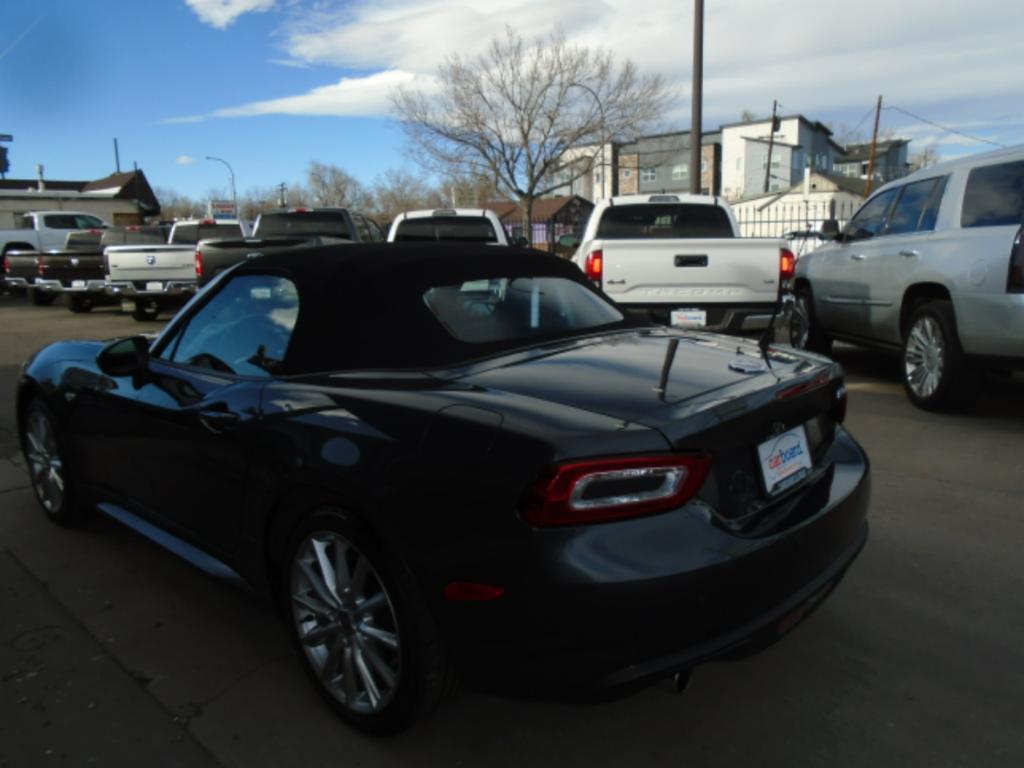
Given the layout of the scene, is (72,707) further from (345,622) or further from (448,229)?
(448,229)

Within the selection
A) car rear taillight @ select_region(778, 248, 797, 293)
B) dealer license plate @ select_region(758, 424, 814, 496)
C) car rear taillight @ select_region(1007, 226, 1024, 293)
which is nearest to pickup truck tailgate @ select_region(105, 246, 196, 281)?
car rear taillight @ select_region(778, 248, 797, 293)

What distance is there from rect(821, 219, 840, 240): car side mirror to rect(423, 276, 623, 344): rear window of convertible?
5.24 meters

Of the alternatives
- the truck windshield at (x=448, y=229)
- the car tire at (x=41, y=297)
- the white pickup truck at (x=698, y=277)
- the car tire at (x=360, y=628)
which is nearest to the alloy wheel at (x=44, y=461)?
the car tire at (x=360, y=628)

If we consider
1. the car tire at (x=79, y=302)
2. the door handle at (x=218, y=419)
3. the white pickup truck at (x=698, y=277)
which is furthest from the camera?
the car tire at (x=79, y=302)

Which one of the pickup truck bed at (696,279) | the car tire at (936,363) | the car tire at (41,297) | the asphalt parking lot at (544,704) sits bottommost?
the car tire at (41,297)

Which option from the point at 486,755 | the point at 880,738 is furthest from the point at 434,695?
the point at 880,738

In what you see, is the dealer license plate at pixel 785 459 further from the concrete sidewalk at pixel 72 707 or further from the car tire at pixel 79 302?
the car tire at pixel 79 302

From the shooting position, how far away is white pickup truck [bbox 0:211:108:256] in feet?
74.3

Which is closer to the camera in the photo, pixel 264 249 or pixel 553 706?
pixel 553 706

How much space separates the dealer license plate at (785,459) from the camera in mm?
2324

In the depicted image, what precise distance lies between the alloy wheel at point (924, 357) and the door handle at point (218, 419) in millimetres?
5297

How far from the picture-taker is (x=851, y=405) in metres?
6.70

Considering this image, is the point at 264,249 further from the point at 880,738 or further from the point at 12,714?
the point at 880,738

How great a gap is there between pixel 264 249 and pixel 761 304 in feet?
23.5
